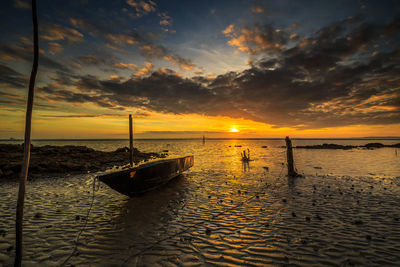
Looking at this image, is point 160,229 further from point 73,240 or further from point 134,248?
point 73,240

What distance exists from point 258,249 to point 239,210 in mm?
3335

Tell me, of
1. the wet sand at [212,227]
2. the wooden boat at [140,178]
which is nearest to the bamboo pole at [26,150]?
the wet sand at [212,227]

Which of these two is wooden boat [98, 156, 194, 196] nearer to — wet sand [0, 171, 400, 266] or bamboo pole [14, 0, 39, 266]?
wet sand [0, 171, 400, 266]

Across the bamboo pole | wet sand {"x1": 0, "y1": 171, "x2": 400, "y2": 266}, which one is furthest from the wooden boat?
the bamboo pole

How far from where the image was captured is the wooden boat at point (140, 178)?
8933 millimetres

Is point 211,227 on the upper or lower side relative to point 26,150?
lower

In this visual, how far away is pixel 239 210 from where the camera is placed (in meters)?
8.61

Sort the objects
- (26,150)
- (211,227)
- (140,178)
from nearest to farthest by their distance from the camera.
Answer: (26,150)
(211,227)
(140,178)

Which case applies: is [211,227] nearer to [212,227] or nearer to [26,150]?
[212,227]

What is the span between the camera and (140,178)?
1029 centimetres

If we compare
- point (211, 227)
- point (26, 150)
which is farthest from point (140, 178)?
point (26, 150)

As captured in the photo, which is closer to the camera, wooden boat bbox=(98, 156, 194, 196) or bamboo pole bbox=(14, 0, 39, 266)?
bamboo pole bbox=(14, 0, 39, 266)

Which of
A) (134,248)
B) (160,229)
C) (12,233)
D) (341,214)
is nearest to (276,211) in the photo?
(341,214)

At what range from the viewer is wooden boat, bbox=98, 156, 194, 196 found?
8933 mm
